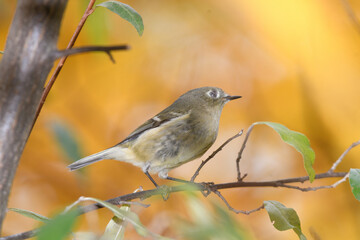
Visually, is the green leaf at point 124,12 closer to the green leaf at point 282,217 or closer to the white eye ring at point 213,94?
the green leaf at point 282,217

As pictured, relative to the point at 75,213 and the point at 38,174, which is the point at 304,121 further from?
the point at 75,213

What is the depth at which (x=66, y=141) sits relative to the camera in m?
0.39

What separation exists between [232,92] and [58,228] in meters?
1.06

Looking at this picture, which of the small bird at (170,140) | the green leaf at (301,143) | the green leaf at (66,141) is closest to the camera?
the green leaf at (66,141)

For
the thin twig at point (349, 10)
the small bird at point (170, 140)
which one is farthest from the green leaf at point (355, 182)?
the thin twig at point (349, 10)

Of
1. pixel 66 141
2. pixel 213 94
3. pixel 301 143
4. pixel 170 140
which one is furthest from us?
pixel 213 94

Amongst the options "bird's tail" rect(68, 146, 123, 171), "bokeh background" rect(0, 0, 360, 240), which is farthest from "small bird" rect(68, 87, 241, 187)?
"bokeh background" rect(0, 0, 360, 240)

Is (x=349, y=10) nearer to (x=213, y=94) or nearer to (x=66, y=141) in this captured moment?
(x=213, y=94)

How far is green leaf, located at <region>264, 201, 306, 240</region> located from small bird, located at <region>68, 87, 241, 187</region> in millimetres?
432

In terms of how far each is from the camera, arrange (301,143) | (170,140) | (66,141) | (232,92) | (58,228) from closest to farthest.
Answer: (58,228)
(66,141)
(301,143)
(170,140)
(232,92)

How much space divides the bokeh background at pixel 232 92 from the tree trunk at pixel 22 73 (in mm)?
878

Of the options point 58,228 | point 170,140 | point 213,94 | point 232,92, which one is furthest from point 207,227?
point 232,92

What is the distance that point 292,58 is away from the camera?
1.31 metres

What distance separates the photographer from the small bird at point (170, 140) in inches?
37.9
